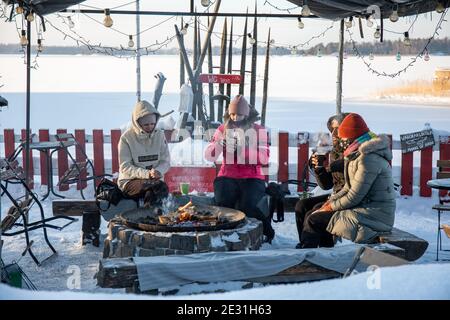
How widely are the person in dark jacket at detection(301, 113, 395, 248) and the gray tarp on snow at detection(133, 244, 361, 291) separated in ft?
2.64

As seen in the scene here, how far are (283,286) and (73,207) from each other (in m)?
4.45

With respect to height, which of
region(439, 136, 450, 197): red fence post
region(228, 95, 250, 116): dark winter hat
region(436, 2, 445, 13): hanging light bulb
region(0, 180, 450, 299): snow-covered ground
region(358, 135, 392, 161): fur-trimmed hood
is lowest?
region(0, 180, 450, 299): snow-covered ground

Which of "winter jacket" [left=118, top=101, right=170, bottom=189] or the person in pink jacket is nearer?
"winter jacket" [left=118, top=101, right=170, bottom=189]

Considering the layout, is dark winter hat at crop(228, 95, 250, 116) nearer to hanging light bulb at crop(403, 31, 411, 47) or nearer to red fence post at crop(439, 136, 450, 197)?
hanging light bulb at crop(403, 31, 411, 47)

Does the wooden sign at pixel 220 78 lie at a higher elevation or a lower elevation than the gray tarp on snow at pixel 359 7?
lower

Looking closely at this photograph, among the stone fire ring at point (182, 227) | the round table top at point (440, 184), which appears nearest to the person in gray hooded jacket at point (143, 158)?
the stone fire ring at point (182, 227)

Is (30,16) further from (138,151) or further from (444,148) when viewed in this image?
(444,148)

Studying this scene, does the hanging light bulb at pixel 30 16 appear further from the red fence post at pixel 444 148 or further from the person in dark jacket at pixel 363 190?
the red fence post at pixel 444 148

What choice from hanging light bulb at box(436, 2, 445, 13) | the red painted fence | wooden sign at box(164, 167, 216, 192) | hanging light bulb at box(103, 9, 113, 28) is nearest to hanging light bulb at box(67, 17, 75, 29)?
hanging light bulb at box(103, 9, 113, 28)

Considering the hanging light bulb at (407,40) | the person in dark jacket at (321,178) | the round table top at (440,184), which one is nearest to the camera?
the person in dark jacket at (321,178)

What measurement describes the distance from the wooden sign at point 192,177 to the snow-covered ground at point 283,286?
1064 mm

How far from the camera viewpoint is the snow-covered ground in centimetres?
260

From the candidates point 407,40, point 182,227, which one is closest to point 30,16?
point 182,227

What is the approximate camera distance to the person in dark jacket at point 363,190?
4980mm
